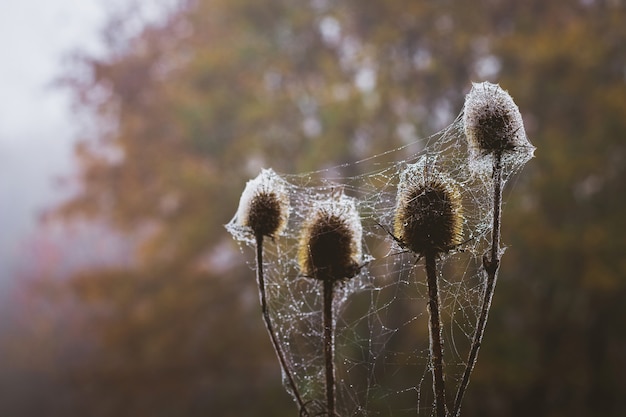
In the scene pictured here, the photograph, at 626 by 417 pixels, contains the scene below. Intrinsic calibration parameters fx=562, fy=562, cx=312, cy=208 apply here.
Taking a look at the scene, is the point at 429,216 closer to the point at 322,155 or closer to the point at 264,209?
the point at 264,209

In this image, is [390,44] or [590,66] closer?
[590,66]

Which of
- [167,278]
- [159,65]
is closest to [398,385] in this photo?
[167,278]

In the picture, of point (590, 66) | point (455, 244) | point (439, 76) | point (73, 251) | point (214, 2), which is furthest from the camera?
point (73, 251)

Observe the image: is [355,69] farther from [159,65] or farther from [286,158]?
[159,65]

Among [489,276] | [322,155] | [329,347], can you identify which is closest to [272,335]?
[329,347]

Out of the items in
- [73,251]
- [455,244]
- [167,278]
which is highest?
[73,251]

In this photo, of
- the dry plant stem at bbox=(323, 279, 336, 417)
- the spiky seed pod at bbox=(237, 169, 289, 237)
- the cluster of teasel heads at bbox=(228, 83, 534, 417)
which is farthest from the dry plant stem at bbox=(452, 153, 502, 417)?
the spiky seed pod at bbox=(237, 169, 289, 237)

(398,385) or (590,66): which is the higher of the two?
(590,66)

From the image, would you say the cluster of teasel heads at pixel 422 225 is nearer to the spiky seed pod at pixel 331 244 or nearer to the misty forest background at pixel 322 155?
the spiky seed pod at pixel 331 244
